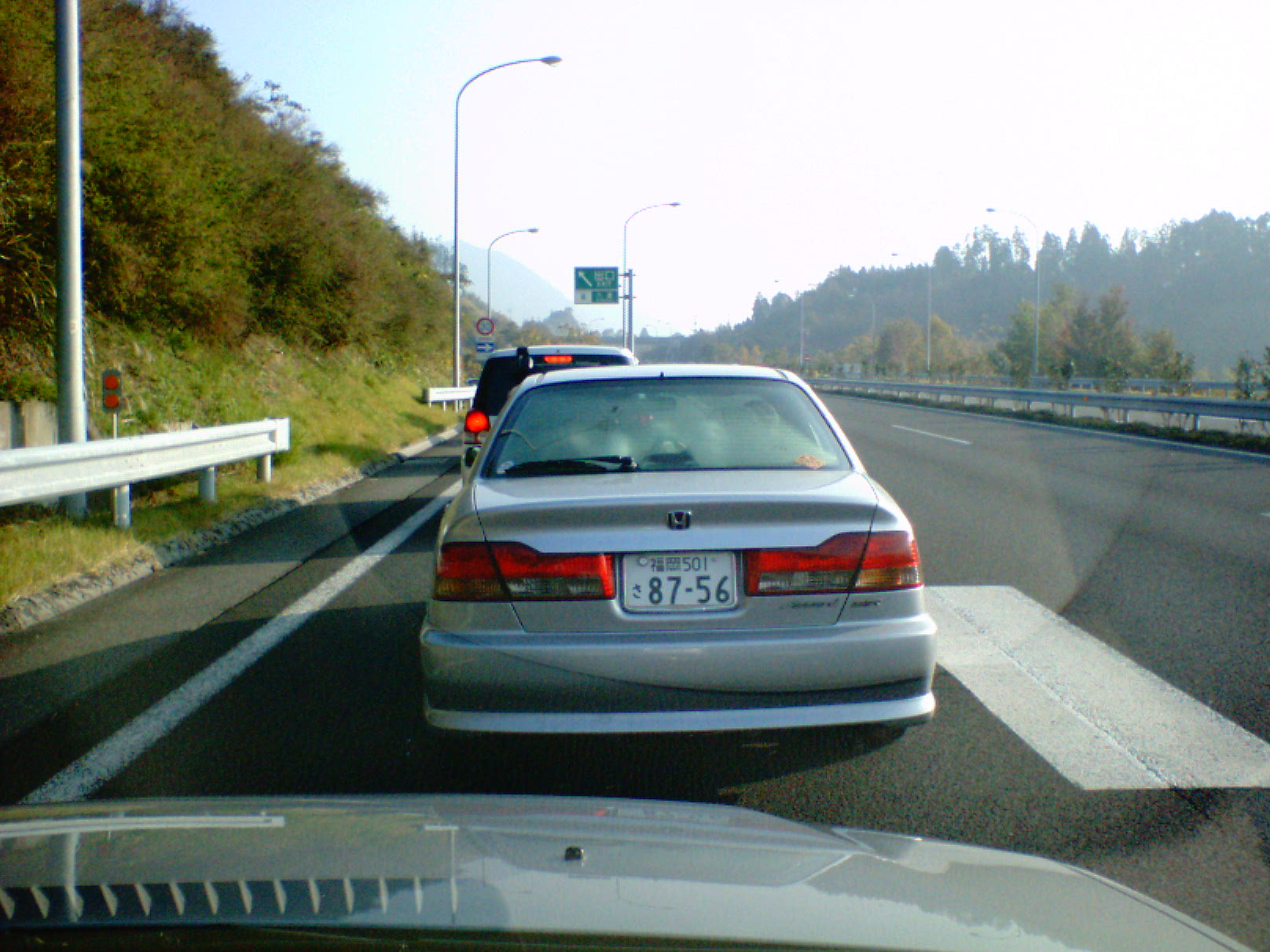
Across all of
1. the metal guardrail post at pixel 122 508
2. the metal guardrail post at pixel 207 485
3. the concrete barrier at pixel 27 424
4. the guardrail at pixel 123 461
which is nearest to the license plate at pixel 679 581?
the guardrail at pixel 123 461

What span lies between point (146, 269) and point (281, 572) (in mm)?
8695

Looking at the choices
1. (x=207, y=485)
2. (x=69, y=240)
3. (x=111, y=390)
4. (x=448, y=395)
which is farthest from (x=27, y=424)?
(x=448, y=395)

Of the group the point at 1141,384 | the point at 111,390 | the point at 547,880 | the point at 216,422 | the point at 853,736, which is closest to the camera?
the point at 547,880

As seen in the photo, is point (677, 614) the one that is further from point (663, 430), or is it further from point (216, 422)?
point (216, 422)

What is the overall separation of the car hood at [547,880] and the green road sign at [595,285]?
52.0m

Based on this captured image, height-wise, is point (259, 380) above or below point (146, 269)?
below

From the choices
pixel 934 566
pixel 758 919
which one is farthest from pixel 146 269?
pixel 758 919

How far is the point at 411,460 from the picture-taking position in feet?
62.0

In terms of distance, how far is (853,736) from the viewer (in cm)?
454

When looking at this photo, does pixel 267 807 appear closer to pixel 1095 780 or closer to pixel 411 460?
pixel 1095 780

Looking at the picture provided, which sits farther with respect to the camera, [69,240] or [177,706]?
[69,240]

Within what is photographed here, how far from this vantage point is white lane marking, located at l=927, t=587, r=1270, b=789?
13.6ft

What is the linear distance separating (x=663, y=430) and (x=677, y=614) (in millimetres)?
1310

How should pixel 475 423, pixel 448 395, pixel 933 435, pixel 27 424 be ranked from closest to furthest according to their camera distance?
1. pixel 475 423
2. pixel 27 424
3. pixel 933 435
4. pixel 448 395
